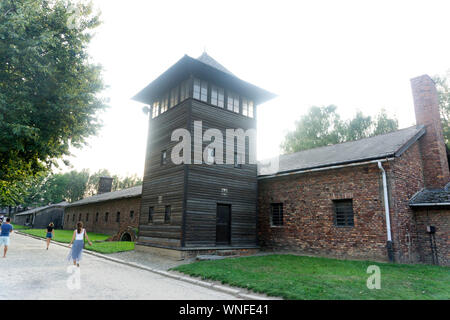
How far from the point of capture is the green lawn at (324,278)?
670cm

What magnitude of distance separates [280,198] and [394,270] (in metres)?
6.72

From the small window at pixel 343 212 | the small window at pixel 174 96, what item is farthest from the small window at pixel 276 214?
the small window at pixel 174 96

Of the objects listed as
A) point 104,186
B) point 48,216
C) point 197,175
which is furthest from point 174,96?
point 48,216

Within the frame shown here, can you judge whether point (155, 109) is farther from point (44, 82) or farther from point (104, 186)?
point (104, 186)

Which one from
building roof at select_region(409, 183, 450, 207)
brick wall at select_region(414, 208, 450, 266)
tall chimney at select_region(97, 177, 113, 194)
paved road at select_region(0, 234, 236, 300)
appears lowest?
paved road at select_region(0, 234, 236, 300)

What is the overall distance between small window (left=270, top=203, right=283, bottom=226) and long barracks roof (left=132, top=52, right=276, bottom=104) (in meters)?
6.25

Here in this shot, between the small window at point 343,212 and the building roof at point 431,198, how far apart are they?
8.65ft

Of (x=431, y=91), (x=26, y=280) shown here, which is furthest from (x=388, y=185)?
(x=26, y=280)

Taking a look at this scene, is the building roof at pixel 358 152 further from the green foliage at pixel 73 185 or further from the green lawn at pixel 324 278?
the green foliage at pixel 73 185

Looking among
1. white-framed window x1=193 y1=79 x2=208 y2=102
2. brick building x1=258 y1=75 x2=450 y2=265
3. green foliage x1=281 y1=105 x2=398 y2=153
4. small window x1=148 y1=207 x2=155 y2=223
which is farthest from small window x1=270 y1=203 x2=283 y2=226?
green foliage x1=281 y1=105 x2=398 y2=153

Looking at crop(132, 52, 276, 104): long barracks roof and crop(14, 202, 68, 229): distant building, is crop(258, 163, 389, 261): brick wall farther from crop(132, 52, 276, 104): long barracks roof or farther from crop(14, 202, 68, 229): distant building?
crop(14, 202, 68, 229): distant building

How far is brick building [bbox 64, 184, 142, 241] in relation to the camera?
22531 mm

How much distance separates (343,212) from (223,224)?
18.8 ft

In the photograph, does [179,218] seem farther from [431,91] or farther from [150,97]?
[431,91]
